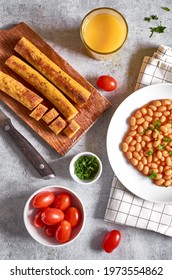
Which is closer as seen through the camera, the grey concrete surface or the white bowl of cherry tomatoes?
the white bowl of cherry tomatoes

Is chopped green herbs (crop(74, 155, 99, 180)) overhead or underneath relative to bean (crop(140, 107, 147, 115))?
underneath

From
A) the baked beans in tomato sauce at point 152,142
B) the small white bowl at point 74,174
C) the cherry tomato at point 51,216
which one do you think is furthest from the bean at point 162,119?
the cherry tomato at point 51,216

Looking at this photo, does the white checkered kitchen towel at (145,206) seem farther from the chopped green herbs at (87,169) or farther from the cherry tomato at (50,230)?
the cherry tomato at (50,230)

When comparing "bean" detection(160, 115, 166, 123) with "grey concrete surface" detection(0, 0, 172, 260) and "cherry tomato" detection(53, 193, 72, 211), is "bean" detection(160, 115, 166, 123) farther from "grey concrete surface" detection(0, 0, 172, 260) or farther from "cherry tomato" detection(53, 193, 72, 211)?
"cherry tomato" detection(53, 193, 72, 211)

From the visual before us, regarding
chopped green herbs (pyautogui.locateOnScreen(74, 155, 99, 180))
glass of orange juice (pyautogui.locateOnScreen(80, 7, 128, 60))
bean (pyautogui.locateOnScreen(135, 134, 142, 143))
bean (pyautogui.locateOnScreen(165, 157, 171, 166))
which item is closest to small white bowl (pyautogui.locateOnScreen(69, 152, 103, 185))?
chopped green herbs (pyautogui.locateOnScreen(74, 155, 99, 180))

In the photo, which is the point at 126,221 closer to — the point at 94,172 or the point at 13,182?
the point at 94,172

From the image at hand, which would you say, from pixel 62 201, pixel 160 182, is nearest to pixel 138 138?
pixel 160 182

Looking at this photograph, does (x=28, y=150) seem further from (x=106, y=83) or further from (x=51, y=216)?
(x=106, y=83)
